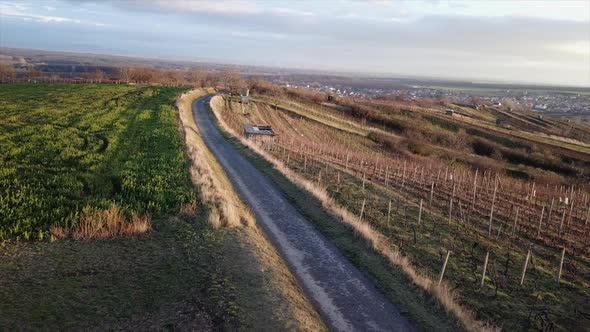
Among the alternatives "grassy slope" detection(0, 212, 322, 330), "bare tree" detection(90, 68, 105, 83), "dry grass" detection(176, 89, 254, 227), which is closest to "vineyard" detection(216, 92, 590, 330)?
"dry grass" detection(176, 89, 254, 227)

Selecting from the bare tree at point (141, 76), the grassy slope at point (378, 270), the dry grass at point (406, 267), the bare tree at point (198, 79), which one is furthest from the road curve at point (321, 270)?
the bare tree at point (141, 76)

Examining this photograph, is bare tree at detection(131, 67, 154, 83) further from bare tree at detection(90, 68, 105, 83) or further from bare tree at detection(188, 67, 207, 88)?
bare tree at detection(188, 67, 207, 88)

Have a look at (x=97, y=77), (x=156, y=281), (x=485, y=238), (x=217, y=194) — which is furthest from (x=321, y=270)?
(x=97, y=77)

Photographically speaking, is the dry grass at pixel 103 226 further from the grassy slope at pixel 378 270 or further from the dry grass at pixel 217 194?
the grassy slope at pixel 378 270

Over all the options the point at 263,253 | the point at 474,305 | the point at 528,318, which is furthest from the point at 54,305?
the point at 528,318

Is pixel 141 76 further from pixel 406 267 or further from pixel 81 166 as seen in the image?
pixel 406 267

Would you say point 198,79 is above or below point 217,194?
above
